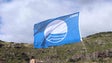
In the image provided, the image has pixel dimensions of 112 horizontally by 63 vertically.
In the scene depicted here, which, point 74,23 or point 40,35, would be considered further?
A: point 40,35

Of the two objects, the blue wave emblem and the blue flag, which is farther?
the blue wave emblem

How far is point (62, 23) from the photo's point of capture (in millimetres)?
39094

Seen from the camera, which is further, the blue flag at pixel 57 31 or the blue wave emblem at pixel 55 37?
the blue wave emblem at pixel 55 37

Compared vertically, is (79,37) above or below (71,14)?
below

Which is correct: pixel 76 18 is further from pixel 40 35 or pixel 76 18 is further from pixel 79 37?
pixel 40 35

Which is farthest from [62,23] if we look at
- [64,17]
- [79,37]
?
[79,37]

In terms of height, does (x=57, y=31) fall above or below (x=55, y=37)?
above

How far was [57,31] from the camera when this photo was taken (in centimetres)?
3956

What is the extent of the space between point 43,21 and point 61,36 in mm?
2698

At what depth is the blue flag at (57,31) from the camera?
37.3 metres

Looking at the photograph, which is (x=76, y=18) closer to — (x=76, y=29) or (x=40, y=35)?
(x=76, y=29)

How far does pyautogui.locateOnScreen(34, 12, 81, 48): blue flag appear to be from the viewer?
3734 centimetres

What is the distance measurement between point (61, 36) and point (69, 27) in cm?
142

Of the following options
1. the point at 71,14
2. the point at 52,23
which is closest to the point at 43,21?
the point at 52,23
